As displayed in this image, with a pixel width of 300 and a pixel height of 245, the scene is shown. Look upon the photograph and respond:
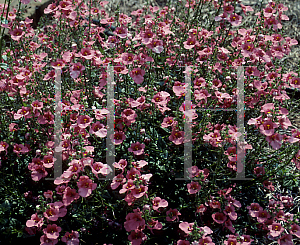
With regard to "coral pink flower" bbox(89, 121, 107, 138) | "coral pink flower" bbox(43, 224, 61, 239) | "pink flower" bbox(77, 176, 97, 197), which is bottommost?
"coral pink flower" bbox(43, 224, 61, 239)

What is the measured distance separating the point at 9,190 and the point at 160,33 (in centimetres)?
262

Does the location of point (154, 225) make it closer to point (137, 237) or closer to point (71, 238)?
point (137, 237)

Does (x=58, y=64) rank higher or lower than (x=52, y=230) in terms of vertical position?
higher

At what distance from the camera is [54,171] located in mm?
3455

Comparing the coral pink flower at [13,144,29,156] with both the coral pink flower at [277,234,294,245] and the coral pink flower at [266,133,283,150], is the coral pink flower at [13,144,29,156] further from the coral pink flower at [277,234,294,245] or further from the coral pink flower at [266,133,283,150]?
the coral pink flower at [277,234,294,245]

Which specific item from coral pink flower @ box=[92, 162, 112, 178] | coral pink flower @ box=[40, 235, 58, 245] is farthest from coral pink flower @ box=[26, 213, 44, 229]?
coral pink flower @ box=[92, 162, 112, 178]

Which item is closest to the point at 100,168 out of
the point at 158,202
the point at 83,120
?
the point at 83,120

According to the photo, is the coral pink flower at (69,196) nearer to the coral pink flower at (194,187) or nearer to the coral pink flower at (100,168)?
the coral pink flower at (100,168)

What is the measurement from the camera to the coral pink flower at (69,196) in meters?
2.96

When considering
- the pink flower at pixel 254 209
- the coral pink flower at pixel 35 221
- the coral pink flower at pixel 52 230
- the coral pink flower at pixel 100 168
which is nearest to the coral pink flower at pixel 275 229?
the pink flower at pixel 254 209

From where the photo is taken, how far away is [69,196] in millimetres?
3010

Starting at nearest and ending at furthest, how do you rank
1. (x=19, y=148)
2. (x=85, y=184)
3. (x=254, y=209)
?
1. (x=85, y=184)
2. (x=19, y=148)
3. (x=254, y=209)

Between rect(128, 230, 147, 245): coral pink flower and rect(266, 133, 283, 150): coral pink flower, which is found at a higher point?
rect(266, 133, 283, 150): coral pink flower

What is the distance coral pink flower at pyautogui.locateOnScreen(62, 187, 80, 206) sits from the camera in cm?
296
